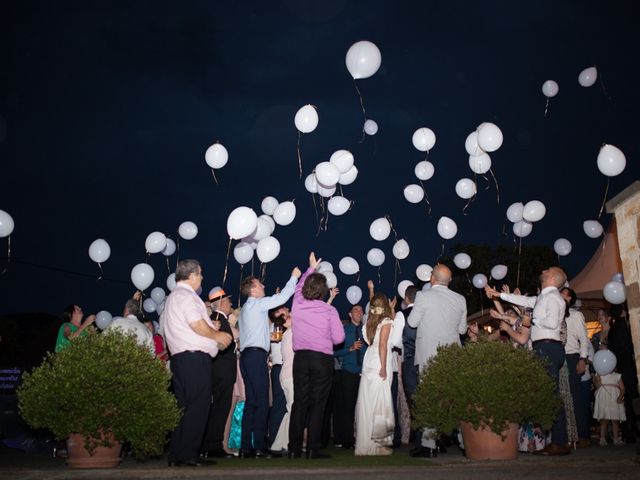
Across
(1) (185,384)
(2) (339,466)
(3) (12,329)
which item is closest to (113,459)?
(1) (185,384)

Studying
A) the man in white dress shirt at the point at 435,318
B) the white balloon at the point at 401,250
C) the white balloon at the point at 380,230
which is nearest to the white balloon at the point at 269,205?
the white balloon at the point at 380,230

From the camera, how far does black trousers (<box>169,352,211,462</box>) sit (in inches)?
247

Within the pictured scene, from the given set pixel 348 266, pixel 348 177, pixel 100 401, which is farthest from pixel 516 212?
pixel 100 401

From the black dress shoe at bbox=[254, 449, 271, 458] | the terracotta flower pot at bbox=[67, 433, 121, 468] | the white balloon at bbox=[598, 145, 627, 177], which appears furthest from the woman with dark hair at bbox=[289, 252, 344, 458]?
the white balloon at bbox=[598, 145, 627, 177]

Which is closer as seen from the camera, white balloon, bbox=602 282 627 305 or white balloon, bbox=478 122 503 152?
white balloon, bbox=602 282 627 305

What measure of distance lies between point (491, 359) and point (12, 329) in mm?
48106

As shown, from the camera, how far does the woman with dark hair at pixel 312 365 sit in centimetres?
722

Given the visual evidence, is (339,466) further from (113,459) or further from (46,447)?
(46,447)

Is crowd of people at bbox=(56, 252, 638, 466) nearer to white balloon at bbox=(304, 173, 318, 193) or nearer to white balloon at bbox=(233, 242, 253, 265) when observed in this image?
white balloon at bbox=(233, 242, 253, 265)

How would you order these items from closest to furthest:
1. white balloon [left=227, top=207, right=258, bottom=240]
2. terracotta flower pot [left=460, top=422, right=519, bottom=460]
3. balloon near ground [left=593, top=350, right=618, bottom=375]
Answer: terracotta flower pot [left=460, top=422, right=519, bottom=460]
balloon near ground [left=593, top=350, right=618, bottom=375]
white balloon [left=227, top=207, right=258, bottom=240]

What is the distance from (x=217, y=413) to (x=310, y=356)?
1494mm

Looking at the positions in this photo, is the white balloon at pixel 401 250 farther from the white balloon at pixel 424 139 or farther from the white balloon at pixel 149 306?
the white balloon at pixel 149 306

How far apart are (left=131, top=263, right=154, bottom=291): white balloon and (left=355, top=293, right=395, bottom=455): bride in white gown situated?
518cm

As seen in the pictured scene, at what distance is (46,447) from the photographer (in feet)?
34.1
